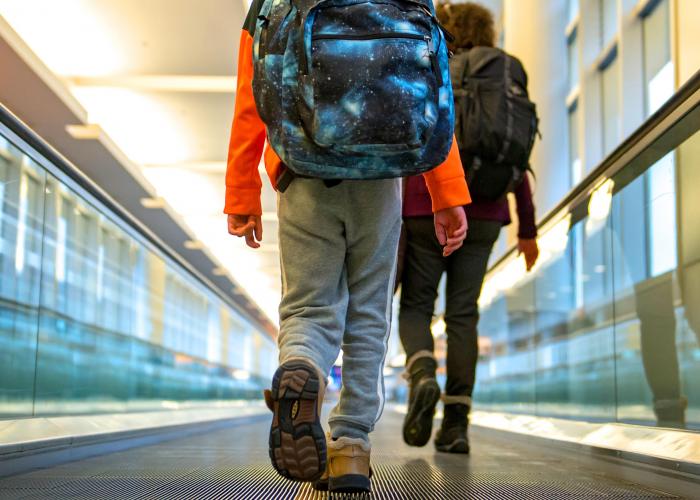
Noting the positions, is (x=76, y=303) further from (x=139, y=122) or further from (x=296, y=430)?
(x=139, y=122)

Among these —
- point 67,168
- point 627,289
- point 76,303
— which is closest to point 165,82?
point 76,303

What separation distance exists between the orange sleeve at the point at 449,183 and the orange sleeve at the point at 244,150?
0.45 meters

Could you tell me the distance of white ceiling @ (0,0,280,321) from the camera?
12555mm

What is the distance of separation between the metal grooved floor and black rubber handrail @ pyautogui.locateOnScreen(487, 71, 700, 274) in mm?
1201

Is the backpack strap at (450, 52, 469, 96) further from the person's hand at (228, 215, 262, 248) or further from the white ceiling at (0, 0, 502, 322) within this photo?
the white ceiling at (0, 0, 502, 322)

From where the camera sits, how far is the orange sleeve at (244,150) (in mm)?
2412

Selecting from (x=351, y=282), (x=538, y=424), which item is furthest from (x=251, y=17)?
(x=538, y=424)

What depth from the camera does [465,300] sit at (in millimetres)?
4055

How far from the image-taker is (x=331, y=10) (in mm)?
2133

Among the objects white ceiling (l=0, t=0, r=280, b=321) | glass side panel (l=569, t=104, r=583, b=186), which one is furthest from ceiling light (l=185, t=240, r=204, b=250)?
glass side panel (l=569, t=104, r=583, b=186)

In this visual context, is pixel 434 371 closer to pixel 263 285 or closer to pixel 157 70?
pixel 157 70

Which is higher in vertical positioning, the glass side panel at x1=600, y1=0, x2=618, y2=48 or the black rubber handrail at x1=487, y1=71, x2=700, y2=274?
the glass side panel at x1=600, y1=0, x2=618, y2=48

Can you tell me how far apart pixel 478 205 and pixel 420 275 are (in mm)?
380

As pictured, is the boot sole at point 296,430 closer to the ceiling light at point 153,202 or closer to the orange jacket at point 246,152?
the orange jacket at point 246,152
